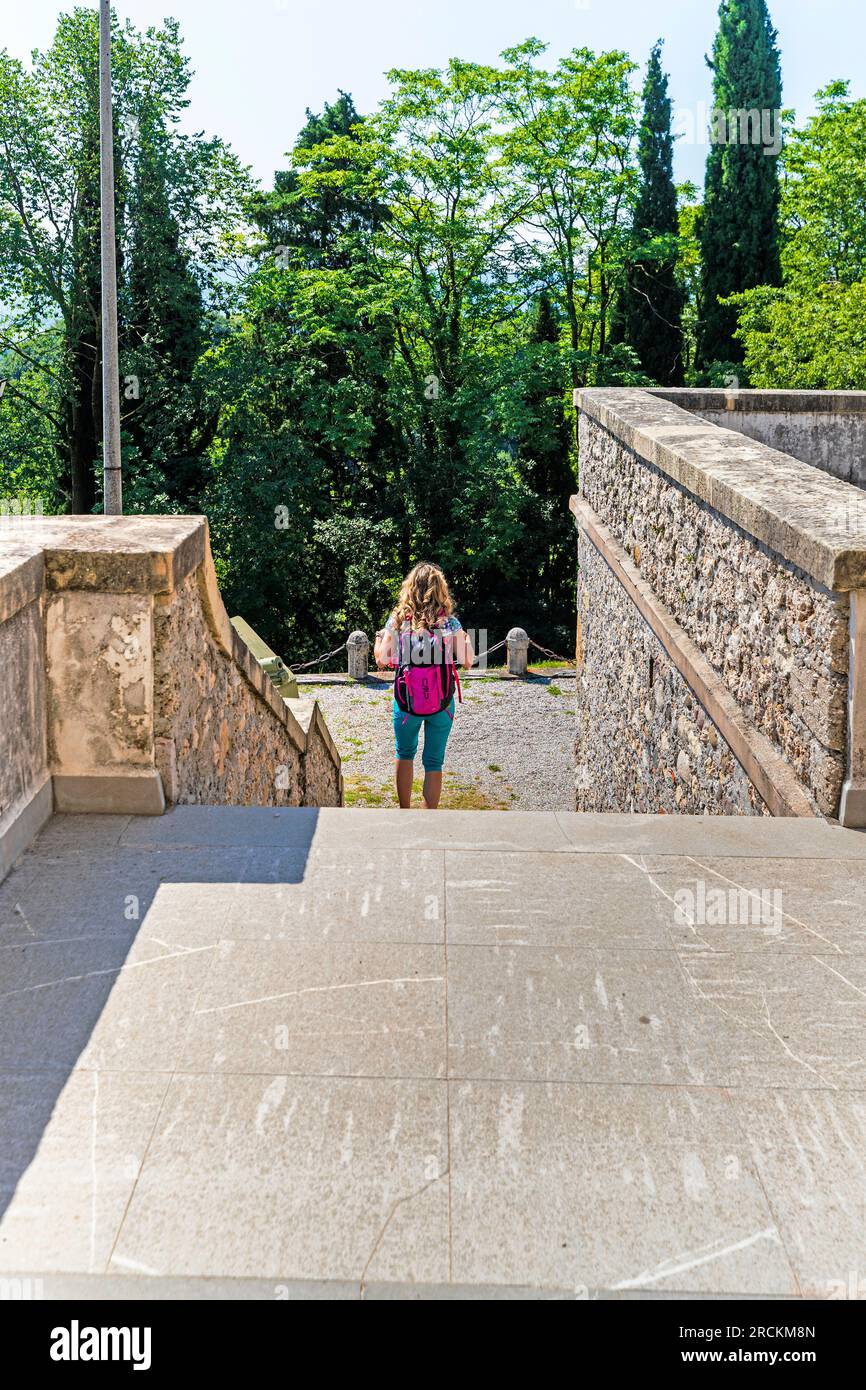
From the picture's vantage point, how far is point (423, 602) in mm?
6059

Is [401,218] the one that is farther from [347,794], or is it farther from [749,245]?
[347,794]

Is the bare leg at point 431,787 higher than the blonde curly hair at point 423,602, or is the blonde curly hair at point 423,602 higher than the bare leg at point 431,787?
the blonde curly hair at point 423,602

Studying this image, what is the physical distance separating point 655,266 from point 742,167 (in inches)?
118

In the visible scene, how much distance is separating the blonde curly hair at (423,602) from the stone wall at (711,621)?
1.35 metres

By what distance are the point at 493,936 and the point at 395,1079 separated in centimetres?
79

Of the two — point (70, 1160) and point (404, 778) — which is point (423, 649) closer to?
point (404, 778)

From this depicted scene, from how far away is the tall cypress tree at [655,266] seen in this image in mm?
30625

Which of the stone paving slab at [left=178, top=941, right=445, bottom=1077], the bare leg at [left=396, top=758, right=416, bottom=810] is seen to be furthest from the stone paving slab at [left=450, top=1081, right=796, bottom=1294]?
the bare leg at [left=396, top=758, right=416, bottom=810]

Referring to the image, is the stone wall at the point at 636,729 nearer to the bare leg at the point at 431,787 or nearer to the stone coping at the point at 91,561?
→ the bare leg at the point at 431,787

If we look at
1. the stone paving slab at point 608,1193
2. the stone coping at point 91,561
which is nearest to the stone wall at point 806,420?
the stone coping at point 91,561

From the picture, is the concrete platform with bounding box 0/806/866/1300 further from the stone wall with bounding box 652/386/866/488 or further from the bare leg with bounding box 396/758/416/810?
the stone wall with bounding box 652/386/866/488

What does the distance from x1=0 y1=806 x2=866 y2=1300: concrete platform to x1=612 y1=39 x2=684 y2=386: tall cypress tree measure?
28.9 metres
